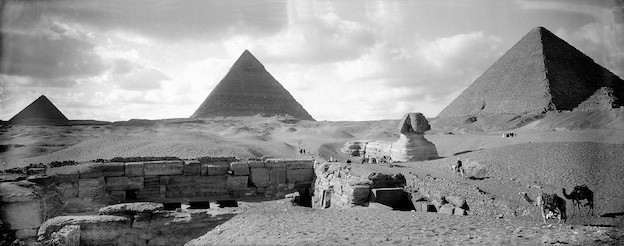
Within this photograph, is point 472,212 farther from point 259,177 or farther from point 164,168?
point 164,168

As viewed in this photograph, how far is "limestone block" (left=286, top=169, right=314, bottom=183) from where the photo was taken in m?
10.2

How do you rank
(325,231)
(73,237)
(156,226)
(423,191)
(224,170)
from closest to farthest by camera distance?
(325,231)
(73,237)
(156,226)
(423,191)
(224,170)

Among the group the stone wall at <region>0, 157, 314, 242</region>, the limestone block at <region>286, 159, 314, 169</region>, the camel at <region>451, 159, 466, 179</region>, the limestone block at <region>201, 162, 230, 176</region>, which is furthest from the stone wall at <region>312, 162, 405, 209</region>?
the camel at <region>451, 159, 466, 179</region>

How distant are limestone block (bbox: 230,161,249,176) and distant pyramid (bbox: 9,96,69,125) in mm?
41609

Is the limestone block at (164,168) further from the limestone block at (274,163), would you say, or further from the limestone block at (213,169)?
the limestone block at (274,163)

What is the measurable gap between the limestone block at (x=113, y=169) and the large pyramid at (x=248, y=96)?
4823 cm

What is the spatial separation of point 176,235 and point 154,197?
313cm

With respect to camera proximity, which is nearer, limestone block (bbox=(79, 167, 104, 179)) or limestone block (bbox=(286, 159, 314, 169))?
limestone block (bbox=(79, 167, 104, 179))

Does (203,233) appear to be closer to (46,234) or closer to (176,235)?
(176,235)

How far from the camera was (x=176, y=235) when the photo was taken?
20.7 feet

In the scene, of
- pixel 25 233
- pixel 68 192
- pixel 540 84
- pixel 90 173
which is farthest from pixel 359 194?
pixel 540 84

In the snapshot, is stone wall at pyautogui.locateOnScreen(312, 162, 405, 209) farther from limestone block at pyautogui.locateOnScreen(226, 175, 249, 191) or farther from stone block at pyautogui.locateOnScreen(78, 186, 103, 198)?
stone block at pyautogui.locateOnScreen(78, 186, 103, 198)

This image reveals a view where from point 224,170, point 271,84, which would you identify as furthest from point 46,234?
point 271,84

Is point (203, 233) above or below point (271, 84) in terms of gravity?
below
